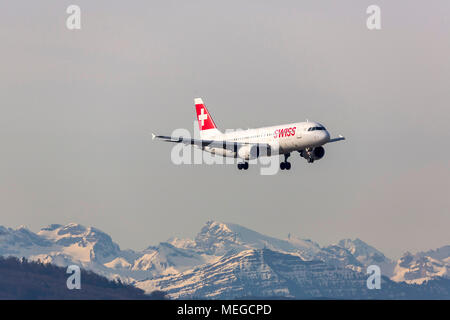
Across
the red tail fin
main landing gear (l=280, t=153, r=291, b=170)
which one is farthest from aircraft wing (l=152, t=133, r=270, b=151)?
the red tail fin

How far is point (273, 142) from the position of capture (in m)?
141

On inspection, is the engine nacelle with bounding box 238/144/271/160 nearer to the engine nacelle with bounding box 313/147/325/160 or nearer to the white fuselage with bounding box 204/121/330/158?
the white fuselage with bounding box 204/121/330/158

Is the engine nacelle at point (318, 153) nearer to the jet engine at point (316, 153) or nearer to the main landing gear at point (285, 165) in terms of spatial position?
the jet engine at point (316, 153)

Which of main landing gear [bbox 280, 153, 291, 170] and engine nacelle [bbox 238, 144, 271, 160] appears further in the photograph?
main landing gear [bbox 280, 153, 291, 170]

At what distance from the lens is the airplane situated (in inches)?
5399

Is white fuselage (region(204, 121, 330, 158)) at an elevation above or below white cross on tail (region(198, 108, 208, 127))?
below

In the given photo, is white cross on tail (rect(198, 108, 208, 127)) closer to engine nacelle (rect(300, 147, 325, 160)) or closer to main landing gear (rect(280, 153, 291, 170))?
main landing gear (rect(280, 153, 291, 170))

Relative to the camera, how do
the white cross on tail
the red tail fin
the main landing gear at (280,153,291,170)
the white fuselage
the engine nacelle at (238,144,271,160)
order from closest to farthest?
the white fuselage
the engine nacelle at (238,144,271,160)
the main landing gear at (280,153,291,170)
the red tail fin
the white cross on tail

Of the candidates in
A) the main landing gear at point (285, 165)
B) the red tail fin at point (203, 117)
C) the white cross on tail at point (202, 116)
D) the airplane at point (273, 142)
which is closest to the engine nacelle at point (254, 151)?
the airplane at point (273, 142)

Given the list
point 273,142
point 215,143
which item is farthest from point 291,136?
point 215,143

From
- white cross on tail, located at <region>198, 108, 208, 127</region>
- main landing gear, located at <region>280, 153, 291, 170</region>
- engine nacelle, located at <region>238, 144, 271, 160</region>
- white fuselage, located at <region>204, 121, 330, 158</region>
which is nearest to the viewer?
white fuselage, located at <region>204, 121, 330, 158</region>
